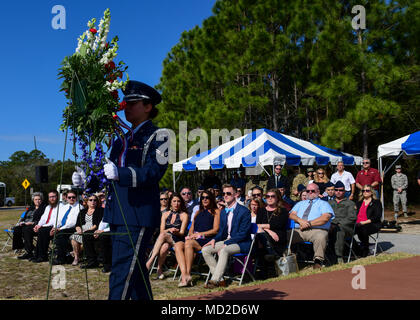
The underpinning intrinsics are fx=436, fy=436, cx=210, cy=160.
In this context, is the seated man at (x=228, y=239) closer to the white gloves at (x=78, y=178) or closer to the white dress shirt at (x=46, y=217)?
the white gloves at (x=78, y=178)

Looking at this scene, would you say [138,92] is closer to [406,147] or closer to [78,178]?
[78,178]

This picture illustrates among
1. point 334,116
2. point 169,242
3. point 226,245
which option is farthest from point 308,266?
point 334,116

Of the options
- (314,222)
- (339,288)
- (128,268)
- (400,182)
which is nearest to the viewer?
(128,268)

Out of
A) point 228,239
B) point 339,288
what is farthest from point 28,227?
point 339,288

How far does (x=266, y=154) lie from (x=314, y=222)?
201 inches

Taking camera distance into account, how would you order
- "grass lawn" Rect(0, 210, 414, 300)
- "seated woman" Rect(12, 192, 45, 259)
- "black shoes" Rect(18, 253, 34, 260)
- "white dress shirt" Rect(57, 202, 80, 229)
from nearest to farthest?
"grass lawn" Rect(0, 210, 414, 300)
"white dress shirt" Rect(57, 202, 80, 229)
"black shoes" Rect(18, 253, 34, 260)
"seated woman" Rect(12, 192, 45, 259)

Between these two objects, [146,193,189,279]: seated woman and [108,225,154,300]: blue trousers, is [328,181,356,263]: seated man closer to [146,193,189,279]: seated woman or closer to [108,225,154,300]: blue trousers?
[146,193,189,279]: seated woman

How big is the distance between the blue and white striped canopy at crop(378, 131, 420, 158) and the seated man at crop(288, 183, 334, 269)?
560cm

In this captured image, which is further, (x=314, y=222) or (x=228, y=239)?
(x=314, y=222)

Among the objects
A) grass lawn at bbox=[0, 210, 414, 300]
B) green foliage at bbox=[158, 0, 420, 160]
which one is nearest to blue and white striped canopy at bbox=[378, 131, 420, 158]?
green foliage at bbox=[158, 0, 420, 160]

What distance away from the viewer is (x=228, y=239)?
270 inches

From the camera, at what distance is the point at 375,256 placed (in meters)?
8.18

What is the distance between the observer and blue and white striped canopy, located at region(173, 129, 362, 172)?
41.5 ft
